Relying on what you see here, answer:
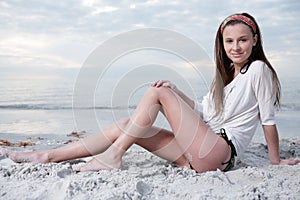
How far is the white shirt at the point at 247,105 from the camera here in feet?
6.84

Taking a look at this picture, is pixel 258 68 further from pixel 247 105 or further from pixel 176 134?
pixel 176 134

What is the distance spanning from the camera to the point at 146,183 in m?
1.83

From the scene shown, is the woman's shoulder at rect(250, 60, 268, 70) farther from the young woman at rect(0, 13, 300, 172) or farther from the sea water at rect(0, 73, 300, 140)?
the sea water at rect(0, 73, 300, 140)

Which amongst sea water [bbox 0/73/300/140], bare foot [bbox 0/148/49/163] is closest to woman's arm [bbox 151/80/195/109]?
bare foot [bbox 0/148/49/163]

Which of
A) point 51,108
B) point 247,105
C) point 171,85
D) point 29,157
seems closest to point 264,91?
point 247,105

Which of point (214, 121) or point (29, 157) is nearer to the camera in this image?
point (214, 121)

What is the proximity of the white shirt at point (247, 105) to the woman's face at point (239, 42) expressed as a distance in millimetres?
99

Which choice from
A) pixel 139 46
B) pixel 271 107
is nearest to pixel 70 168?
pixel 139 46

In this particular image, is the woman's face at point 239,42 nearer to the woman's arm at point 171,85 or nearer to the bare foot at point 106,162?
the woman's arm at point 171,85

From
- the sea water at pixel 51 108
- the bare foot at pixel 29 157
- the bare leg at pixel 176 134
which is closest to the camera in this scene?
the bare leg at pixel 176 134

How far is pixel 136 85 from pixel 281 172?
4.06 ft

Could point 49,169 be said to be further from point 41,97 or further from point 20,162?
point 41,97

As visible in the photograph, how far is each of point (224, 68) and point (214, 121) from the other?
42 cm

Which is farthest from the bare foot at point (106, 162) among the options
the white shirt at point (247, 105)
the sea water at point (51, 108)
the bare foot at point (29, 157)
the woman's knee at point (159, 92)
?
the sea water at point (51, 108)
